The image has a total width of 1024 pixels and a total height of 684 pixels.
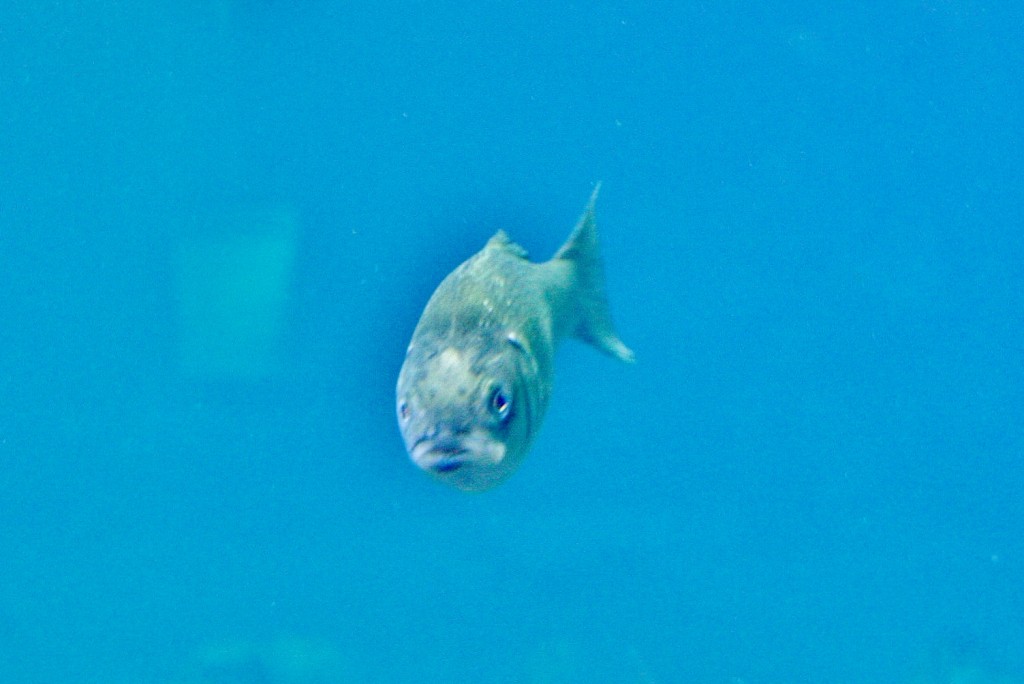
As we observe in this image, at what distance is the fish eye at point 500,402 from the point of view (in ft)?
10.3

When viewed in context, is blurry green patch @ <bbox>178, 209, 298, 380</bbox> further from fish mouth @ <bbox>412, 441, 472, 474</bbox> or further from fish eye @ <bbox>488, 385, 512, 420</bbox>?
fish mouth @ <bbox>412, 441, 472, 474</bbox>

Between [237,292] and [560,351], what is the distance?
2612 mm

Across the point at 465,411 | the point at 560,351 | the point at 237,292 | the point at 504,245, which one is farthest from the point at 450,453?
the point at 237,292

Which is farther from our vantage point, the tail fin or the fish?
the tail fin

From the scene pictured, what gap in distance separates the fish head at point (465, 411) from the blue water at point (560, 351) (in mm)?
3028

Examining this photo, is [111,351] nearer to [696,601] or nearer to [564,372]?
[564,372]

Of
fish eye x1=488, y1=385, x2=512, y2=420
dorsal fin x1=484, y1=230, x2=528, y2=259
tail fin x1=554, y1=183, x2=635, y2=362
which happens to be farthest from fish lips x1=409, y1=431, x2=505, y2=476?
tail fin x1=554, y1=183, x2=635, y2=362

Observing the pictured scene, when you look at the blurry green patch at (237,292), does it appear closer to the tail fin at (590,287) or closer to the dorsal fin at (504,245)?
the dorsal fin at (504,245)

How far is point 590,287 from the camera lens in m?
5.33

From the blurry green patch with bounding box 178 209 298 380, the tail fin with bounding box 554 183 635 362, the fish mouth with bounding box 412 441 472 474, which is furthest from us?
the blurry green patch with bounding box 178 209 298 380

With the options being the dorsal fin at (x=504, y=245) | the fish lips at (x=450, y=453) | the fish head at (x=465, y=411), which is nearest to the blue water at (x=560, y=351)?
the dorsal fin at (x=504, y=245)

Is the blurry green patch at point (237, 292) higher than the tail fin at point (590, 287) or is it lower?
higher

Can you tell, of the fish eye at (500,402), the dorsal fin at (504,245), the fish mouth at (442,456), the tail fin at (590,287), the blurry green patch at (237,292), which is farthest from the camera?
the blurry green patch at (237,292)

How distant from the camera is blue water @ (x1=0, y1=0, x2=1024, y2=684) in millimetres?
6426
